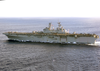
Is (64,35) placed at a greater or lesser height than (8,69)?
greater

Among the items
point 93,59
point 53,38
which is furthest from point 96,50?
point 53,38

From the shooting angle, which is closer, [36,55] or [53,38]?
[36,55]

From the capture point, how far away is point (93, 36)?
37.7 m

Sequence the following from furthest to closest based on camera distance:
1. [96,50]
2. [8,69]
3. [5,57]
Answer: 1. [96,50]
2. [5,57]
3. [8,69]

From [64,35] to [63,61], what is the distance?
626 inches

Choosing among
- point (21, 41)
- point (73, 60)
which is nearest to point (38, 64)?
point (73, 60)

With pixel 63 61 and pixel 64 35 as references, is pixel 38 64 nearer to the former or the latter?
pixel 63 61

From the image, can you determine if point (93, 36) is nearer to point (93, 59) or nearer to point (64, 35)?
point (64, 35)

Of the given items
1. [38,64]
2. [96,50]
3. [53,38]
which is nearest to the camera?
[38,64]

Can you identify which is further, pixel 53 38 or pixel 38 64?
pixel 53 38

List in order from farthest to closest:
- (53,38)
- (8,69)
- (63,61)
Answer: (53,38) < (63,61) < (8,69)

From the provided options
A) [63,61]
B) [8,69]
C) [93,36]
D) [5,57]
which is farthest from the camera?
[93,36]

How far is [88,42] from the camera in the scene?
38531 mm

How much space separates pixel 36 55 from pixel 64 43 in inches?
541
